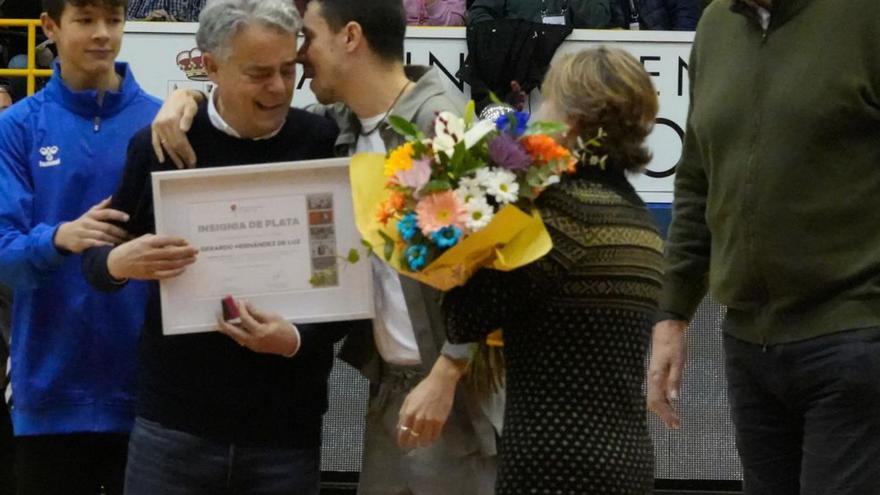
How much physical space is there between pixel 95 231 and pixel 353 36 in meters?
0.72

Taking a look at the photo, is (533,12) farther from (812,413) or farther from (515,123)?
(515,123)

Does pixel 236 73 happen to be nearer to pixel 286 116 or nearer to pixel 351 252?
pixel 286 116

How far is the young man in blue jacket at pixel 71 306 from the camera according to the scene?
11.1ft

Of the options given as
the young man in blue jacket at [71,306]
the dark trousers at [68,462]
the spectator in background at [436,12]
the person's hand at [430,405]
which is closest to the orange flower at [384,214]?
the person's hand at [430,405]

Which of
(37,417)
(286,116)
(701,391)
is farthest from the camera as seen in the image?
(701,391)

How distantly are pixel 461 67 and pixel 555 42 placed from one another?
0.52 m

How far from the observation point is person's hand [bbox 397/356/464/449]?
2842 millimetres

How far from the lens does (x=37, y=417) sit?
339 cm

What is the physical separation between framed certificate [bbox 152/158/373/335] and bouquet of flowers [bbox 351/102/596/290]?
0.31 metres

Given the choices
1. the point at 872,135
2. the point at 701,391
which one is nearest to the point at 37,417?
the point at 872,135

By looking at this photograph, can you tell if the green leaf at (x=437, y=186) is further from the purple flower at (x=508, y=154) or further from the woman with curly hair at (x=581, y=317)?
the woman with curly hair at (x=581, y=317)

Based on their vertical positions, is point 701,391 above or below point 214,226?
below

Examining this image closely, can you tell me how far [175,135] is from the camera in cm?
304

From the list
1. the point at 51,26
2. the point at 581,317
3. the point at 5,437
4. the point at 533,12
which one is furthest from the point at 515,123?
the point at 533,12
